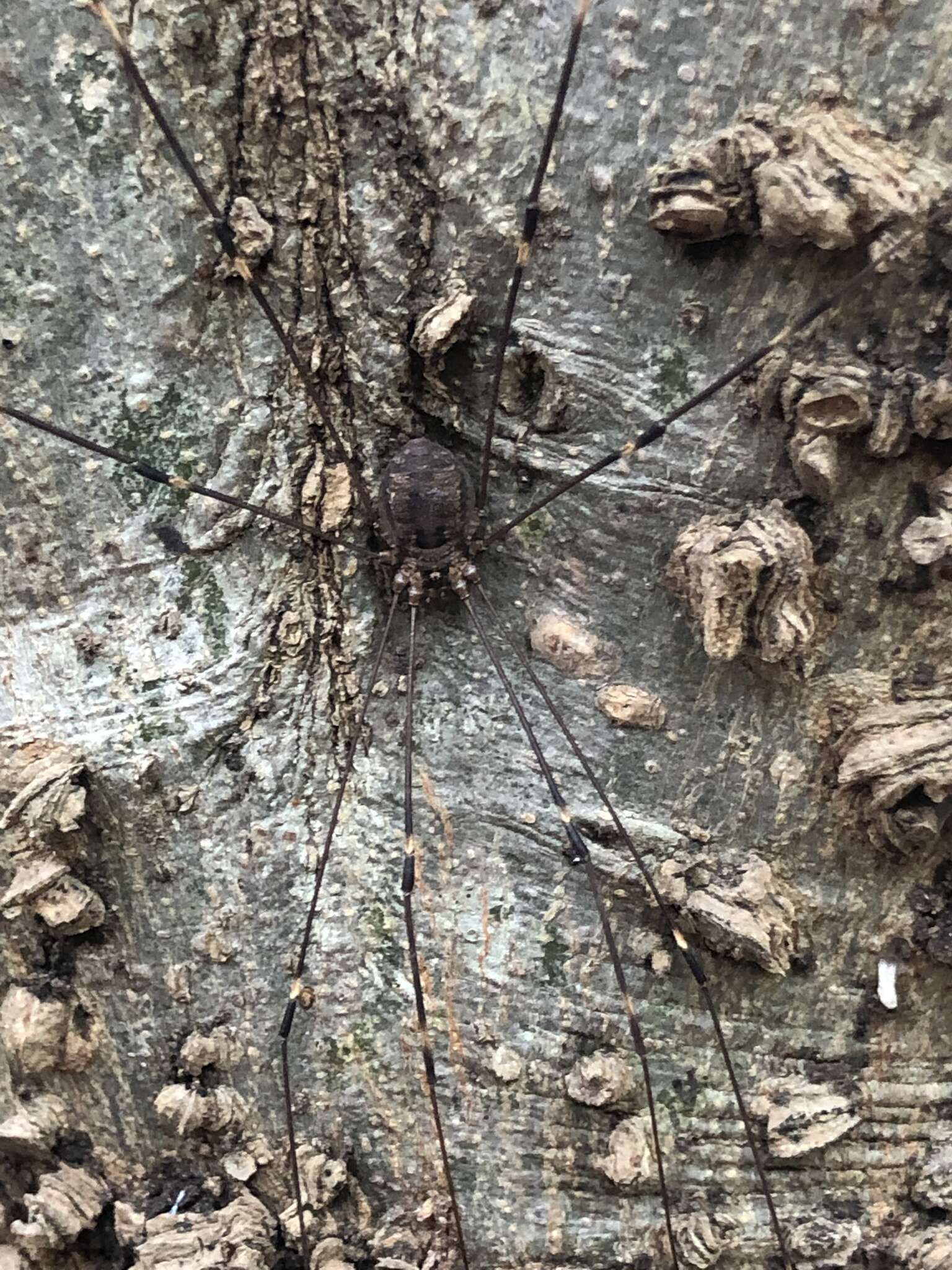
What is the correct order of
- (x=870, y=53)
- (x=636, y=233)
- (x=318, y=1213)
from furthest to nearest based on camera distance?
(x=318, y=1213) → (x=636, y=233) → (x=870, y=53)

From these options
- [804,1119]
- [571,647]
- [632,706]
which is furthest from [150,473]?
[804,1119]

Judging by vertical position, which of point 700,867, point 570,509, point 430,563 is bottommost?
point 700,867

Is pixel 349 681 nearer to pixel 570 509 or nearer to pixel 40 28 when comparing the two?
pixel 570 509

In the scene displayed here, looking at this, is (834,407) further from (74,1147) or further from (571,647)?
(74,1147)

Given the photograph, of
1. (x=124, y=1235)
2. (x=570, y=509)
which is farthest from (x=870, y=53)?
(x=124, y=1235)

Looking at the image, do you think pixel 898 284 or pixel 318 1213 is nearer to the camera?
pixel 898 284

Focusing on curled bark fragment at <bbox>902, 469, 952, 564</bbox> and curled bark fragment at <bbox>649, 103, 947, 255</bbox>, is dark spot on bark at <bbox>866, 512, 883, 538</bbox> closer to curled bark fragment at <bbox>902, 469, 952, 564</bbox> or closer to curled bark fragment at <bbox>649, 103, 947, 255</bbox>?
curled bark fragment at <bbox>902, 469, 952, 564</bbox>
